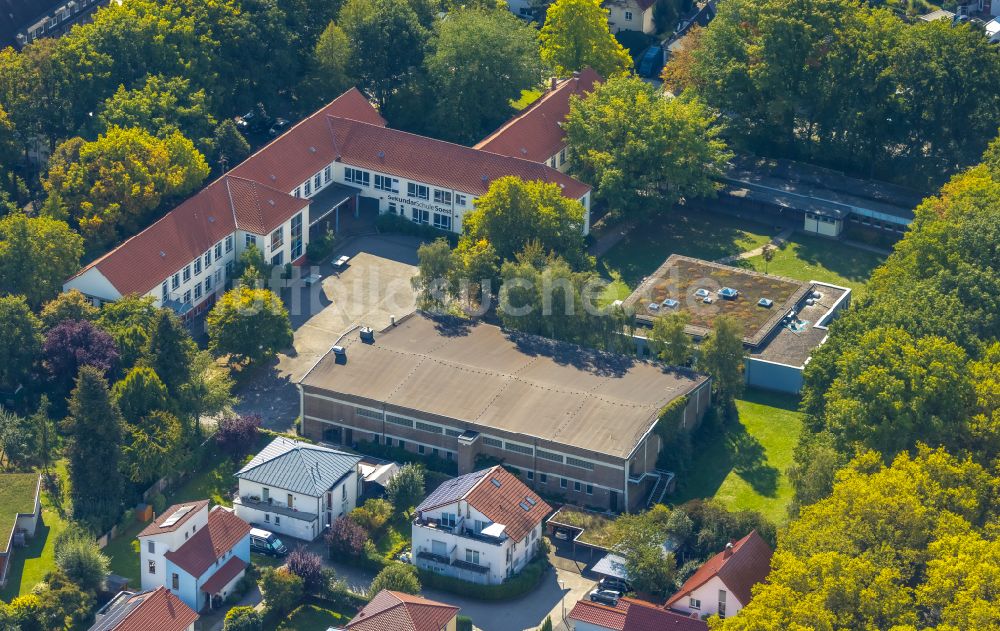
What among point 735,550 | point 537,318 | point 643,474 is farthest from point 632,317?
point 735,550

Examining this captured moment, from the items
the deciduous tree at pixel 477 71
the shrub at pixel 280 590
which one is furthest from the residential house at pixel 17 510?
the deciduous tree at pixel 477 71

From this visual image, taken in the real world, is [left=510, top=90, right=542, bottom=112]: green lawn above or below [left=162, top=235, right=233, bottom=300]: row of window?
below

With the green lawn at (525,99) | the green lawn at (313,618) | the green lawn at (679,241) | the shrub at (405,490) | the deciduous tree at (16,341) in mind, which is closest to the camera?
the green lawn at (313,618)

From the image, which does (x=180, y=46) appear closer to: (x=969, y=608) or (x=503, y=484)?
(x=503, y=484)

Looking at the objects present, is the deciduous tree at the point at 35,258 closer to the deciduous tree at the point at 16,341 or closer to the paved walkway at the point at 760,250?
the deciduous tree at the point at 16,341

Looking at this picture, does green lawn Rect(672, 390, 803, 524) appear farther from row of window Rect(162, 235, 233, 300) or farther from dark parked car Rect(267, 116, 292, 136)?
dark parked car Rect(267, 116, 292, 136)

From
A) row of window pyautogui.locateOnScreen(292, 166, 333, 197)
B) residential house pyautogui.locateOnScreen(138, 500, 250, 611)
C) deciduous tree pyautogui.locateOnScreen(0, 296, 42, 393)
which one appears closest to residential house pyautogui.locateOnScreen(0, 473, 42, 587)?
residential house pyautogui.locateOnScreen(138, 500, 250, 611)
